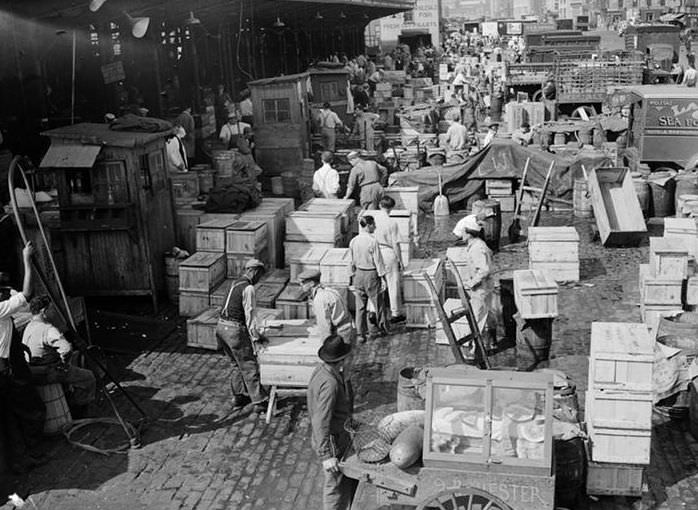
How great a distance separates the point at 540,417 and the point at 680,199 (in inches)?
511

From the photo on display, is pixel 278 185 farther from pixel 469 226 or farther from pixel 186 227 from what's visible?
pixel 469 226

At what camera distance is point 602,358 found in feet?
26.0

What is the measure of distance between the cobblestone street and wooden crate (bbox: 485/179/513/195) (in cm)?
796

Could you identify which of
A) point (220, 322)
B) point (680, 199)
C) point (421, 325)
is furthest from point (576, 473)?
point (680, 199)

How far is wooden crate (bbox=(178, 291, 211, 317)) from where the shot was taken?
1327 cm

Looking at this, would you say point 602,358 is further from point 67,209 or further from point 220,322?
point 67,209

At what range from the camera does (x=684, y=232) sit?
14.8 m

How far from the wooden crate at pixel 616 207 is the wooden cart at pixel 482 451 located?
11261 millimetres

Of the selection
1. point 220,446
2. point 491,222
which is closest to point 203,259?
point 220,446

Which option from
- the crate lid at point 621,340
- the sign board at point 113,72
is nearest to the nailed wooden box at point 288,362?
the crate lid at point 621,340

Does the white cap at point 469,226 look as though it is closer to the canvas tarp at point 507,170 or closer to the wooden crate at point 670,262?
the wooden crate at point 670,262

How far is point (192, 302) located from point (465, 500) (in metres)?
7.44

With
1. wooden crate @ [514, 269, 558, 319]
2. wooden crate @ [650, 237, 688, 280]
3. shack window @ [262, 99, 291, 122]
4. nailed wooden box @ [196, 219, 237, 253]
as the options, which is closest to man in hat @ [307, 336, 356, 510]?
wooden crate @ [514, 269, 558, 319]

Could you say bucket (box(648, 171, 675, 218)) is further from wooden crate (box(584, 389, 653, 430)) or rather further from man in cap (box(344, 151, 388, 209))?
wooden crate (box(584, 389, 653, 430))
